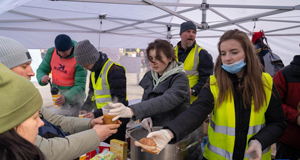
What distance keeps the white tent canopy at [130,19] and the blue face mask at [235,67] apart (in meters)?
2.34

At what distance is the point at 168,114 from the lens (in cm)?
191

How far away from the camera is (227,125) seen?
4.84 feet

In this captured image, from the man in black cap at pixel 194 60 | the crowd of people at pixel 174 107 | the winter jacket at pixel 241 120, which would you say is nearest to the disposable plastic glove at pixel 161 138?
the crowd of people at pixel 174 107

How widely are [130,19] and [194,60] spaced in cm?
256

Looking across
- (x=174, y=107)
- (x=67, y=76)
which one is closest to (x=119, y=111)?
(x=174, y=107)

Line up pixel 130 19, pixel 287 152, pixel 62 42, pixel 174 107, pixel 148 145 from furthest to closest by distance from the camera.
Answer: pixel 130 19 → pixel 62 42 → pixel 287 152 → pixel 174 107 → pixel 148 145

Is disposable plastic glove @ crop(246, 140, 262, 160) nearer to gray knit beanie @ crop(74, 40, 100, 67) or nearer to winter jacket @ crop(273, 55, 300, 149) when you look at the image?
winter jacket @ crop(273, 55, 300, 149)

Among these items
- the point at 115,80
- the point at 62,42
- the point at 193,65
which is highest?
the point at 62,42

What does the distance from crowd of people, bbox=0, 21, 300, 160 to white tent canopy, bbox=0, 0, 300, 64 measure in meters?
1.83

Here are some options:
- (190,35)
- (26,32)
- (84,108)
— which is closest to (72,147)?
(84,108)

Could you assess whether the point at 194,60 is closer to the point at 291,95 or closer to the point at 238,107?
the point at 291,95

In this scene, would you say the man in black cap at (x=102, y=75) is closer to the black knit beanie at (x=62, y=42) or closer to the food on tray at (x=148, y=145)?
the black knit beanie at (x=62, y=42)

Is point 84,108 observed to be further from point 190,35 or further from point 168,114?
point 190,35

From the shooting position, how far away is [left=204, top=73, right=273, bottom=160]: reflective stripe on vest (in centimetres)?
145
